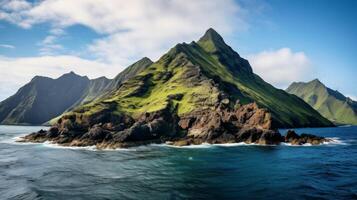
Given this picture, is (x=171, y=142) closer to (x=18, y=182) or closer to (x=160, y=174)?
(x=160, y=174)

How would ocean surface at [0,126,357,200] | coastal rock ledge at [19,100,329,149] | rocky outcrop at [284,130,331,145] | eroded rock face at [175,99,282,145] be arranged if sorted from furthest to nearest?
eroded rock face at [175,99,282,145]
coastal rock ledge at [19,100,329,149]
rocky outcrop at [284,130,331,145]
ocean surface at [0,126,357,200]

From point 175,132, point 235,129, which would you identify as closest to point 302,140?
point 235,129

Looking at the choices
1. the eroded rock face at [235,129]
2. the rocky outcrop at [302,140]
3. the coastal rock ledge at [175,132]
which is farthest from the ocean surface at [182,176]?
→ the eroded rock face at [235,129]

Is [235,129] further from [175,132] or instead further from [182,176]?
[182,176]

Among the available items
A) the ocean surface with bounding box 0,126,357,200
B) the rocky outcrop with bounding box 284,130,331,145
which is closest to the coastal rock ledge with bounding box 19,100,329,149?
the rocky outcrop with bounding box 284,130,331,145

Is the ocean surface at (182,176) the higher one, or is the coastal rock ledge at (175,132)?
the coastal rock ledge at (175,132)

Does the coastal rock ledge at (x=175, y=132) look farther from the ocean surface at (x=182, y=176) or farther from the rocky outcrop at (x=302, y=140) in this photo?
the ocean surface at (x=182, y=176)

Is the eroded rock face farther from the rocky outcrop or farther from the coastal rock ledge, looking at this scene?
the rocky outcrop
